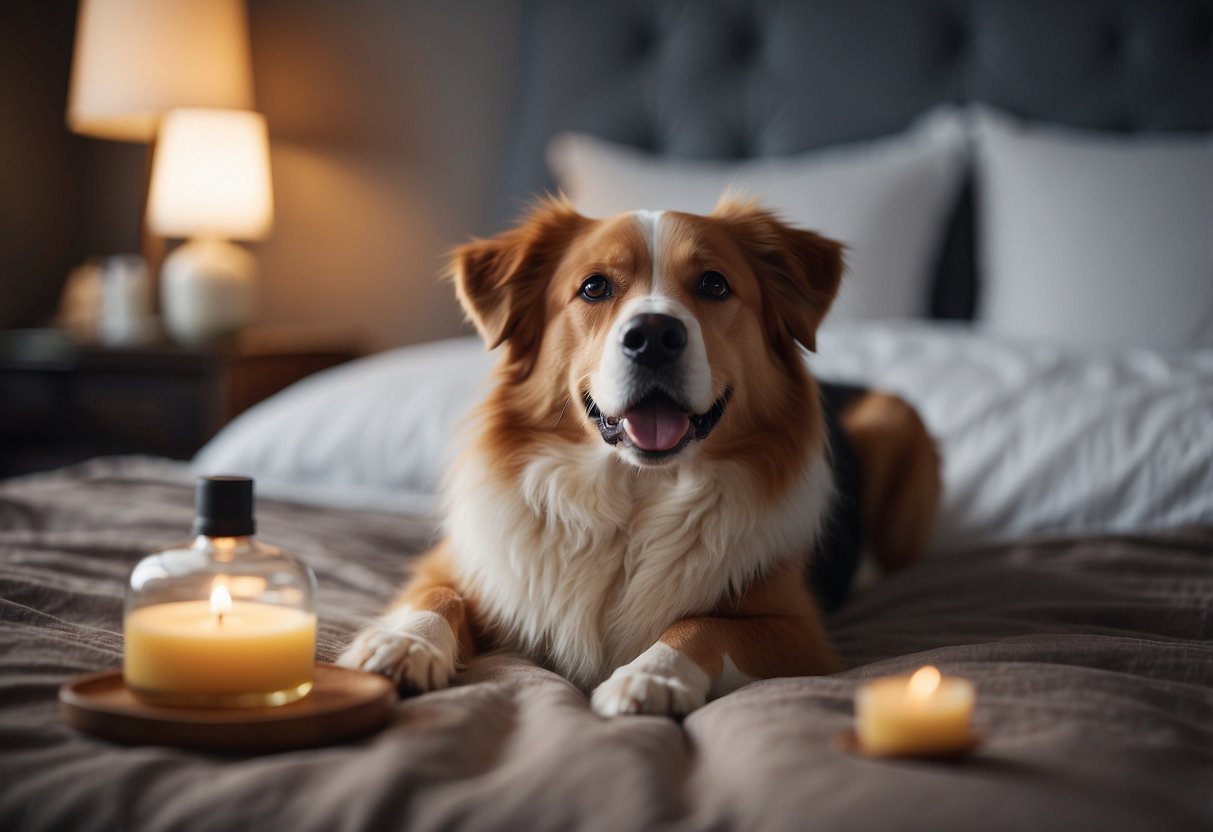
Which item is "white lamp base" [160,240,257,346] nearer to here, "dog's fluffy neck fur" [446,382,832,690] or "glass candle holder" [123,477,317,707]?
"dog's fluffy neck fur" [446,382,832,690]

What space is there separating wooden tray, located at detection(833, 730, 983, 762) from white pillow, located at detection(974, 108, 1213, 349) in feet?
5.90

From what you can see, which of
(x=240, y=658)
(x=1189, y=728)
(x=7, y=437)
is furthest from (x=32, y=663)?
(x=7, y=437)

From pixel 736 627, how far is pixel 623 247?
57cm

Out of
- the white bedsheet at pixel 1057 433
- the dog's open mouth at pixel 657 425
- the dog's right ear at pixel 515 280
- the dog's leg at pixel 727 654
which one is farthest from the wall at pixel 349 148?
the dog's leg at pixel 727 654

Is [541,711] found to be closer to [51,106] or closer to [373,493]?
[373,493]

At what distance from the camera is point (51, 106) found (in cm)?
416

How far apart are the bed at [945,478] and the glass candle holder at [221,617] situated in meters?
0.08

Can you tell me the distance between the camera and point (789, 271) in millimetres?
1682

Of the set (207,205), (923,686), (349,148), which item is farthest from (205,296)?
(923,686)

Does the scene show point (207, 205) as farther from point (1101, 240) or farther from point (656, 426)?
point (1101, 240)

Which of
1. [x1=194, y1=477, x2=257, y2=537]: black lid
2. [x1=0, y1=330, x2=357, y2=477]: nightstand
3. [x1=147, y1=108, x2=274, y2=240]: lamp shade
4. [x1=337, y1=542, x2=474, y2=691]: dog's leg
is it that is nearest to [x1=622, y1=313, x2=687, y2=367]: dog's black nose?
[x1=337, y1=542, x2=474, y2=691]: dog's leg

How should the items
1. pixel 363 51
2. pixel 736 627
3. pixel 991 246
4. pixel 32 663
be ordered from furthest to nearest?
pixel 363 51 → pixel 991 246 → pixel 736 627 → pixel 32 663

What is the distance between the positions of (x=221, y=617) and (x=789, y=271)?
1011mm

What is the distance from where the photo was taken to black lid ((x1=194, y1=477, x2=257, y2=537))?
1.08m
